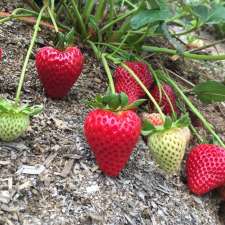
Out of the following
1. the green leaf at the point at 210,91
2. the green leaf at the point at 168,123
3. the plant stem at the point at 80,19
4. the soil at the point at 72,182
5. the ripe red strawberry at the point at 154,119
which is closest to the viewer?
the soil at the point at 72,182

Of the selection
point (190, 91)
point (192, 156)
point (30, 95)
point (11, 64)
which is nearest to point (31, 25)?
point (11, 64)

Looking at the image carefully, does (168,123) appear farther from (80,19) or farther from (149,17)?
(80,19)

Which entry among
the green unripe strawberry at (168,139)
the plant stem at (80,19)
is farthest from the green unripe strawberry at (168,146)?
the plant stem at (80,19)

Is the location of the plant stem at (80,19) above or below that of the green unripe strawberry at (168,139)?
above

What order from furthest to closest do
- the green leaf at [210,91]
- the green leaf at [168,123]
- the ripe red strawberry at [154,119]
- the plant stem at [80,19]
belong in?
the plant stem at [80,19]
the green leaf at [210,91]
the ripe red strawberry at [154,119]
the green leaf at [168,123]

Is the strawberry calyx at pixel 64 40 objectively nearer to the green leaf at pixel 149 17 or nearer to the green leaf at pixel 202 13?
the green leaf at pixel 149 17

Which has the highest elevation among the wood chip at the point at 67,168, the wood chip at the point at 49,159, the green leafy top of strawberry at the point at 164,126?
the green leafy top of strawberry at the point at 164,126

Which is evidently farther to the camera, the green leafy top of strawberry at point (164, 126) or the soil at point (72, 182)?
the green leafy top of strawberry at point (164, 126)
